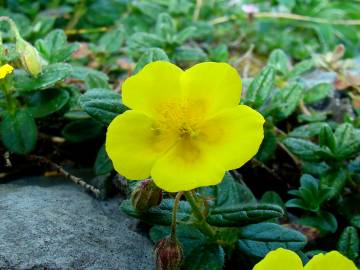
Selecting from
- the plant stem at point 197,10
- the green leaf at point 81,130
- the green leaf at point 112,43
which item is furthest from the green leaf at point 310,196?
the plant stem at point 197,10

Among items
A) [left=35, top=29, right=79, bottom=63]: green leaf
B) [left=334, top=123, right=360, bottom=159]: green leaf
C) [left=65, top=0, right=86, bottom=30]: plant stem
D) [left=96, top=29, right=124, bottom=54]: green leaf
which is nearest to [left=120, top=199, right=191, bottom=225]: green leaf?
[left=334, top=123, right=360, bottom=159]: green leaf

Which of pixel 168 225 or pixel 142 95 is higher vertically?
pixel 142 95

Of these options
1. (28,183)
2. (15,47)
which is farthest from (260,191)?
(15,47)

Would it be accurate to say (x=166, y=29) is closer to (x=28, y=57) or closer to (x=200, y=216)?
(x=28, y=57)

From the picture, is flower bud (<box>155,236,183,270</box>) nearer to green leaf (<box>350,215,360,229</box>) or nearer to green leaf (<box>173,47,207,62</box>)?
green leaf (<box>350,215,360,229</box>)

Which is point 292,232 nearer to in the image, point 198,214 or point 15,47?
point 198,214

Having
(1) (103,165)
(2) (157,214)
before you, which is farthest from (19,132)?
(2) (157,214)
